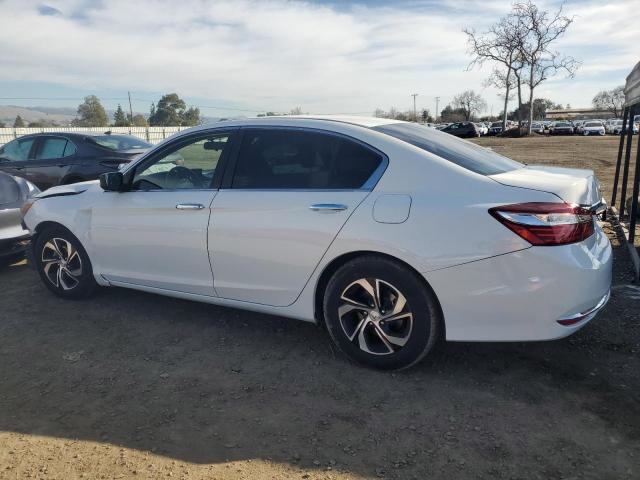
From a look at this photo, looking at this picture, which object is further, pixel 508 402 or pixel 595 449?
pixel 508 402

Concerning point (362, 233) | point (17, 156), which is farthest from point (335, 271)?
point (17, 156)

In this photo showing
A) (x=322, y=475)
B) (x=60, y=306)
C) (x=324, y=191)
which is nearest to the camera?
(x=322, y=475)

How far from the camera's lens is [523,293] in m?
2.95

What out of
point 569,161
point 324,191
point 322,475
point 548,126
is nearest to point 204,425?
point 322,475

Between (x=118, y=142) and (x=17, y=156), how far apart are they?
1932mm

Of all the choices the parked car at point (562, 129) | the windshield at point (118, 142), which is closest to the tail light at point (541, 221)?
the windshield at point (118, 142)

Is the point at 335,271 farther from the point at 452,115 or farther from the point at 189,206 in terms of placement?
the point at 452,115

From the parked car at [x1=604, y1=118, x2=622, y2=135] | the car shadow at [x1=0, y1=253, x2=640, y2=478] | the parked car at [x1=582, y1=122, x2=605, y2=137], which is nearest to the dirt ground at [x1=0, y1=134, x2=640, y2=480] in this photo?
the car shadow at [x1=0, y1=253, x2=640, y2=478]

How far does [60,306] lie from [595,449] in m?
4.39

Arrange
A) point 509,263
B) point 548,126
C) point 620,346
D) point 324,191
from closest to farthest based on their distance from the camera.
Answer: point 509,263, point 324,191, point 620,346, point 548,126

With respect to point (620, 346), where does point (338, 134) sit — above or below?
above

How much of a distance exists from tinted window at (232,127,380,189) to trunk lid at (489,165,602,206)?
839 mm

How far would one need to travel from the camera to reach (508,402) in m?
3.10

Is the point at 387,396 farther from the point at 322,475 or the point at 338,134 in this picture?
the point at 338,134
